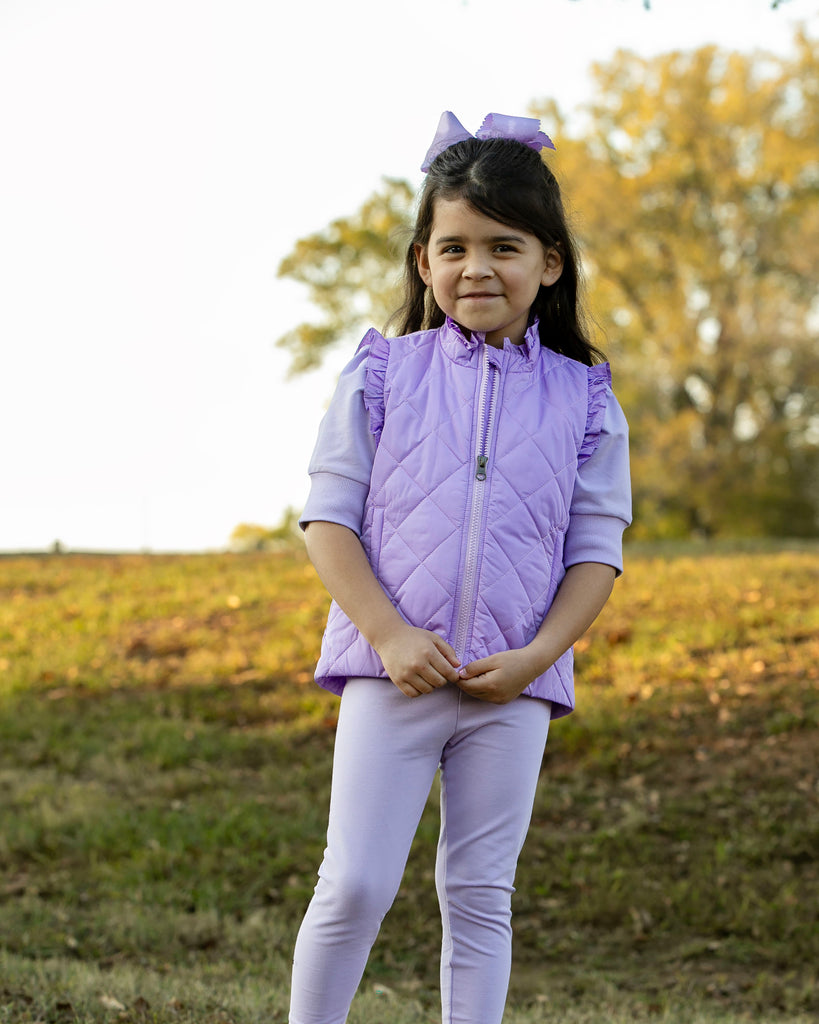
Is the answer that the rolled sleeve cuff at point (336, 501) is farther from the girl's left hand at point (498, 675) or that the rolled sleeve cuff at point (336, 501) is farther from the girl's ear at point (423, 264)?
the girl's ear at point (423, 264)

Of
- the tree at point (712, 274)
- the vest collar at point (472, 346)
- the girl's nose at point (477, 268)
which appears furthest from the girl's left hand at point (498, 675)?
the tree at point (712, 274)

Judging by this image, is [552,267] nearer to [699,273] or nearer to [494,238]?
[494,238]

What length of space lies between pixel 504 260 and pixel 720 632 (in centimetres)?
557

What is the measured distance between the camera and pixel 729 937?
15.4 feet

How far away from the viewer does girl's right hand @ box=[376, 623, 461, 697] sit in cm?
213

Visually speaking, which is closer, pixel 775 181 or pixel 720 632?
pixel 720 632

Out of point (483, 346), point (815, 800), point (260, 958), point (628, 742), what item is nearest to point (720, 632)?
point (628, 742)

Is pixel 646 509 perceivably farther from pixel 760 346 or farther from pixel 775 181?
pixel 775 181

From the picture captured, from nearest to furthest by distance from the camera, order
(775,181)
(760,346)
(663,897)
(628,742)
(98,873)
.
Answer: (663,897), (98,873), (628,742), (760,346), (775,181)

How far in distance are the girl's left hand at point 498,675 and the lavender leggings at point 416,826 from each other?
7 cm

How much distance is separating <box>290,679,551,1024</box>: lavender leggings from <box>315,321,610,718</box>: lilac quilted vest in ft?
0.32

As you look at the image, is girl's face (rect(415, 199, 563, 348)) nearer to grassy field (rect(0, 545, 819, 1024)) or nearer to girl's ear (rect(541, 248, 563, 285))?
girl's ear (rect(541, 248, 563, 285))

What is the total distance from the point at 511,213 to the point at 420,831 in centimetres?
388

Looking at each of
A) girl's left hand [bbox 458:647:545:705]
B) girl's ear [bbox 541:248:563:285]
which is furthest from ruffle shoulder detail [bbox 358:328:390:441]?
girl's left hand [bbox 458:647:545:705]
